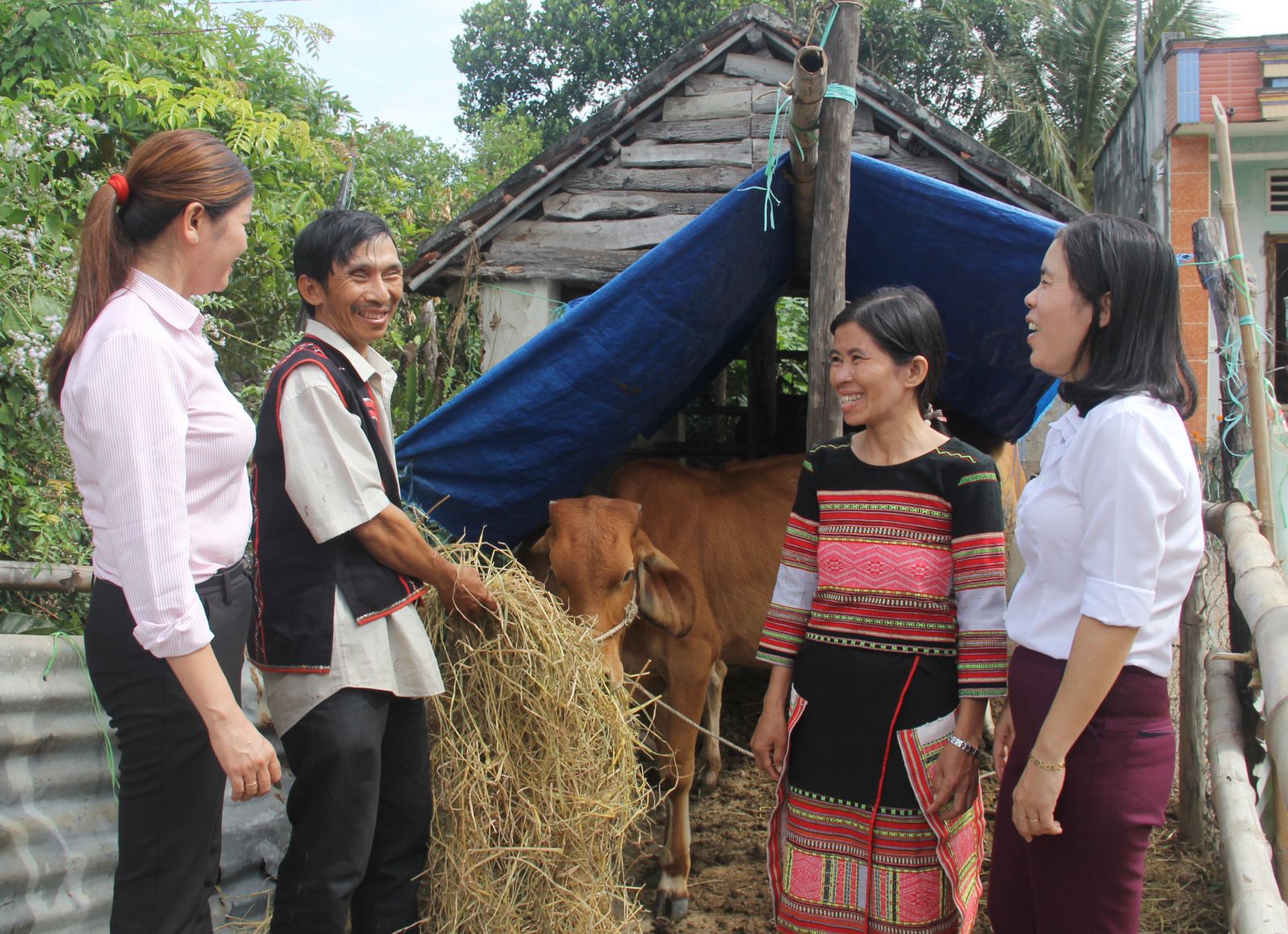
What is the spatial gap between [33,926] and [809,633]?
2.04 meters

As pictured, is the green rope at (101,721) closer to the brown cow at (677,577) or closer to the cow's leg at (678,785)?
the brown cow at (677,577)

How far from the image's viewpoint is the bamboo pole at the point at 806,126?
3.16 m

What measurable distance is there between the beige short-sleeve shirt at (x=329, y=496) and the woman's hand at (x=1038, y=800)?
1412 millimetres

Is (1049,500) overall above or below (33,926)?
above

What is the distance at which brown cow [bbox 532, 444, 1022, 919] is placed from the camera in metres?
3.79

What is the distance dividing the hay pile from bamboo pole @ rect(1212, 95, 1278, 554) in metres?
2.06

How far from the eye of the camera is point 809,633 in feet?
8.50

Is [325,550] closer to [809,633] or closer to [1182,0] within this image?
[809,633]

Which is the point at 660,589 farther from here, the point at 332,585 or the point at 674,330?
the point at 332,585

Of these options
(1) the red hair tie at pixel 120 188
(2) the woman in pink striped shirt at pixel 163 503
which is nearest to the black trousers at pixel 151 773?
(2) the woman in pink striped shirt at pixel 163 503

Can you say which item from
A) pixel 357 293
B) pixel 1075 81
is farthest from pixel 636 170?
pixel 1075 81

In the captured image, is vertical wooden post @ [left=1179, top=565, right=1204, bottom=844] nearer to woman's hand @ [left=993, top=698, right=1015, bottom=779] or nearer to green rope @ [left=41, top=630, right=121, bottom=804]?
woman's hand @ [left=993, top=698, right=1015, bottom=779]

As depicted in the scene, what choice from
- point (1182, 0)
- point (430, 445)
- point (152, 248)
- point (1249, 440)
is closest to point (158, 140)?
point (152, 248)

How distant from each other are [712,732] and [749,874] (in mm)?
932
